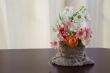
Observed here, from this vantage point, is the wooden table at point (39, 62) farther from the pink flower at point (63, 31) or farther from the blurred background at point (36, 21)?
the blurred background at point (36, 21)

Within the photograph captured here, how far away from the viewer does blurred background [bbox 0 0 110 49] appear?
2264 mm

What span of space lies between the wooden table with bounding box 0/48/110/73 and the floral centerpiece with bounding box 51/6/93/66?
7cm

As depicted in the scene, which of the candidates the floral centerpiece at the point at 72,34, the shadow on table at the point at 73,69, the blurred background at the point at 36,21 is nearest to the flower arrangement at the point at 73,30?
the floral centerpiece at the point at 72,34

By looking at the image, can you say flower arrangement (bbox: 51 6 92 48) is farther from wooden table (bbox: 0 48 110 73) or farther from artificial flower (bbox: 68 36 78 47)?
wooden table (bbox: 0 48 110 73)

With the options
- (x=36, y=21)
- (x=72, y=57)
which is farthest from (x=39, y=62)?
(x=36, y=21)

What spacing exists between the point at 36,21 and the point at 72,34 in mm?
1123

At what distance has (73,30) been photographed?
1227 millimetres

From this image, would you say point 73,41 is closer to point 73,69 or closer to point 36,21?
point 73,69

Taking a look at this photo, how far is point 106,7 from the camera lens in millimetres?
2268

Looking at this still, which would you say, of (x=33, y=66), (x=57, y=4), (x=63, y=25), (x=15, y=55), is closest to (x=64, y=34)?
(x=63, y=25)

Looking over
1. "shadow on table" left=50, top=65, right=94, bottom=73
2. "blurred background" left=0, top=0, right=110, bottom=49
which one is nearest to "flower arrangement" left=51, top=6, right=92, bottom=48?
"shadow on table" left=50, top=65, right=94, bottom=73

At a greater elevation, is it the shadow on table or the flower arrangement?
the flower arrangement

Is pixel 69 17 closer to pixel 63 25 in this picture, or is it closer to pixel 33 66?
pixel 63 25

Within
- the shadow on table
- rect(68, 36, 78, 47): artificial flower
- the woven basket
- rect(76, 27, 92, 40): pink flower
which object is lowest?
the shadow on table
